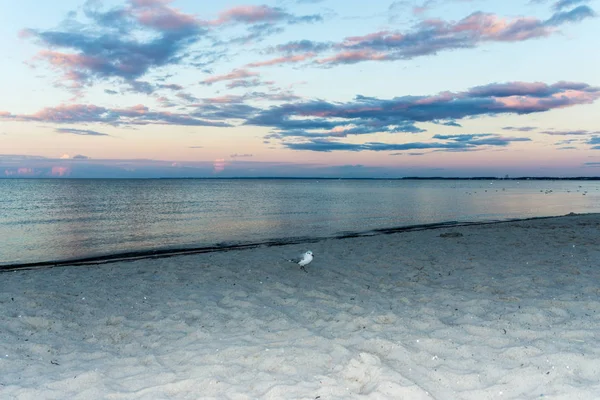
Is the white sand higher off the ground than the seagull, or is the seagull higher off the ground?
the seagull

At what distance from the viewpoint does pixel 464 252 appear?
13.3 m

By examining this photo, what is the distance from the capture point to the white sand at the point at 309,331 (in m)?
4.96

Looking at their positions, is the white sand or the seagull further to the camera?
the seagull

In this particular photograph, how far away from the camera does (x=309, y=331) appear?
6648mm

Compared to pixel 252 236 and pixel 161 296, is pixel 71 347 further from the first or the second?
pixel 252 236

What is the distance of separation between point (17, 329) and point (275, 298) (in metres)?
4.45

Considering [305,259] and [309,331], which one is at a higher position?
[305,259]

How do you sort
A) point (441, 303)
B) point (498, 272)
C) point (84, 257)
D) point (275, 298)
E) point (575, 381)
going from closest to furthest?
point (575, 381)
point (441, 303)
point (275, 298)
point (498, 272)
point (84, 257)

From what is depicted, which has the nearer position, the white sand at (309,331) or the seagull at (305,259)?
the white sand at (309,331)

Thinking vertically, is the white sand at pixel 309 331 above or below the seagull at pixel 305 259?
below

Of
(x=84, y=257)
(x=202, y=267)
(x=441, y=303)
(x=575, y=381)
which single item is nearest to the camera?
(x=575, y=381)

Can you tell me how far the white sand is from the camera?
16.3 ft

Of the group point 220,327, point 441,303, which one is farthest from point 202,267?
point 441,303

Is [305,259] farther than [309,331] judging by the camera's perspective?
Yes
